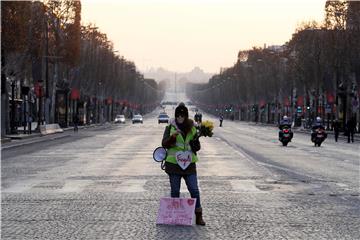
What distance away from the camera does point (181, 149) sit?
459 inches

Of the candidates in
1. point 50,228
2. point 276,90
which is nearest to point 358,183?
point 50,228

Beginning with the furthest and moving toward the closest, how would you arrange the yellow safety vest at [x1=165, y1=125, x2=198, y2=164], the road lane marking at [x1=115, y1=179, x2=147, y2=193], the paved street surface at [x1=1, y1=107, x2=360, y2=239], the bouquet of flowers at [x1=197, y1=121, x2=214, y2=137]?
1. the road lane marking at [x1=115, y1=179, x2=147, y2=193]
2. the bouquet of flowers at [x1=197, y1=121, x2=214, y2=137]
3. the yellow safety vest at [x1=165, y1=125, x2=198, y2=164]
4. the paved street surface at [x1=1, y1=107, x2=360, y2=239]

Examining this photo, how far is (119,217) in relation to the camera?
12633mm

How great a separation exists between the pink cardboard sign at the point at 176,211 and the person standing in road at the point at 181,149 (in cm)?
20

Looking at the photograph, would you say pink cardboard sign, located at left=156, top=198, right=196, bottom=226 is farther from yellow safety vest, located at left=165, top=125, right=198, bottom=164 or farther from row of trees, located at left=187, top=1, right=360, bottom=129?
row of trees, located at left=187, top=1, right=360, bottom=129

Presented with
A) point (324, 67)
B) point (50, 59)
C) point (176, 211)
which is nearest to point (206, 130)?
point (176, 211)

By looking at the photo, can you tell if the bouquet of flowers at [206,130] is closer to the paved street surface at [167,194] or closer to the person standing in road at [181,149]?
the person standing in road at [181,149]

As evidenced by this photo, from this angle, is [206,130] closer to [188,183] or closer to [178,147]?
[178,147]

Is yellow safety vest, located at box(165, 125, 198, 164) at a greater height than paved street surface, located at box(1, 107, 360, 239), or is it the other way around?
yellow safety vest, located at box(165, 125, 198, 164)

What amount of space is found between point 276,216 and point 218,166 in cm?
1224

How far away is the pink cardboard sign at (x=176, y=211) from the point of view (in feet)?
37.9

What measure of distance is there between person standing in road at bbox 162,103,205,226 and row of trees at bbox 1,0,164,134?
3643 cm

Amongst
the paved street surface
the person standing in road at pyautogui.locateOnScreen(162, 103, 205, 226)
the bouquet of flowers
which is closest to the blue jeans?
the person standing in road at pyautogui.locateOnScreen(162, 103, 205, 226)

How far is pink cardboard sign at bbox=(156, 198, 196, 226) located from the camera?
1155cm
